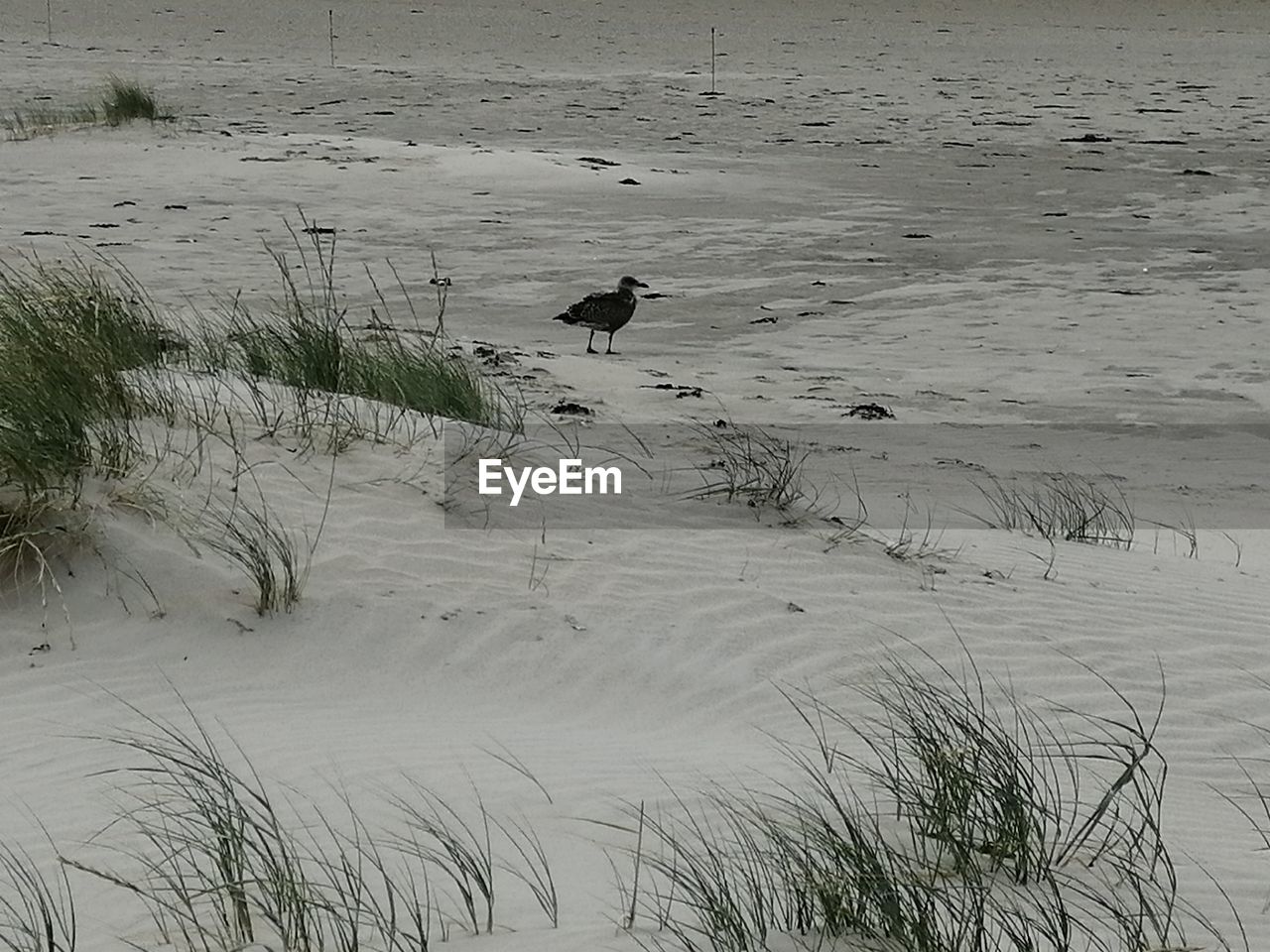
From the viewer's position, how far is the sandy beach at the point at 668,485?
378 centimetres

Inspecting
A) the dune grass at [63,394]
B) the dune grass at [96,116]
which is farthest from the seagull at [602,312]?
the dune grass at [96,116]

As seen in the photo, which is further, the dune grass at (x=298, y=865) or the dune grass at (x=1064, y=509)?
the dune grass at (x=1064, y=509)

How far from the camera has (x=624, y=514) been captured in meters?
5.60

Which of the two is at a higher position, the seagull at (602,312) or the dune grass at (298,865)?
the seagull at (602,312)

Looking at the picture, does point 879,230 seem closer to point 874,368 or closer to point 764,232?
point 764,232

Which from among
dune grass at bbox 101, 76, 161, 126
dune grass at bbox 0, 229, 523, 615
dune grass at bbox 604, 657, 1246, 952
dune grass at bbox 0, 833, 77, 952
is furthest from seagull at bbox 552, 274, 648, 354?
dune grass at bbox 101, 76, 161, 126

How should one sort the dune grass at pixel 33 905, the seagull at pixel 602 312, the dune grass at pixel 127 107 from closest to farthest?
the dune grass at pixel 33 905, the seagull at pixel 602 312, the dune grass at pixel 127 107

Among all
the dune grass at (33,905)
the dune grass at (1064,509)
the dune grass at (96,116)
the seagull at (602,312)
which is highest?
the dune grass at (96,116)

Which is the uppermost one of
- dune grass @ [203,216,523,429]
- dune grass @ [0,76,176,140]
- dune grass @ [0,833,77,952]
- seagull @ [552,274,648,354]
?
dune grass @ [0,76,176,140]

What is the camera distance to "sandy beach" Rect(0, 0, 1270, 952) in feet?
12.4

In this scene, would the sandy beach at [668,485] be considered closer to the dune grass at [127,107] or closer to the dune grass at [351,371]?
the dune grass at [351,371]

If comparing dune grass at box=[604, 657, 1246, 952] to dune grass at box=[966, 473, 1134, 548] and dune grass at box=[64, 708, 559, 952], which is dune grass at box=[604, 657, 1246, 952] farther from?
dune grass at box=[966, 473, 1134, 548]

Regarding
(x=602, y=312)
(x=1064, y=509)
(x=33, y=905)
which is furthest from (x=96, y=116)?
(x=33, y=905)

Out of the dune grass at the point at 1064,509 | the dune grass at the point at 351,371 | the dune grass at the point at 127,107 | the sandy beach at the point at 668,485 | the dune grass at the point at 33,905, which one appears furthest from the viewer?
the dune grass at the point at 127,107
